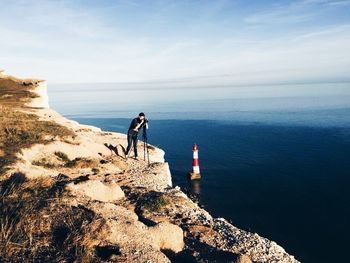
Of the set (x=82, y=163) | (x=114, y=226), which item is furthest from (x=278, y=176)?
(x=114, y=226)

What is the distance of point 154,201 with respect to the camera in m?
14.8

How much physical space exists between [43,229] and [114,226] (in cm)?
193

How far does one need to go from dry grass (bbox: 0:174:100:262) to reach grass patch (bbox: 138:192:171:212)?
12.1 ft

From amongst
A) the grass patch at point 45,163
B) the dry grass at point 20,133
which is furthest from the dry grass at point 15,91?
the grass patch at point 45,163

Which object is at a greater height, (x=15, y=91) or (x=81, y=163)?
(x=15, y=91)

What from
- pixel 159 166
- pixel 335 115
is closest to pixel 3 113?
pixel 159 166

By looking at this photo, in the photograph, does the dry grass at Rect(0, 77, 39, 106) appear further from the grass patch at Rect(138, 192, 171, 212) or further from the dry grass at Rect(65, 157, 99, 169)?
the grass patch at Rect(138, 192, 171, 212)

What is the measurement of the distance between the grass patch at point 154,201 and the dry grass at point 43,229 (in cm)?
368

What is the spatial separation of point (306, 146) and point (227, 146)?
9549 millimetres

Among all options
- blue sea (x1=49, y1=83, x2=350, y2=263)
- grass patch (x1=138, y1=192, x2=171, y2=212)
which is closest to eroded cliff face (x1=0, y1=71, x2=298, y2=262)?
grass patch (x1=138, y1=192, x2=171, y2=212)

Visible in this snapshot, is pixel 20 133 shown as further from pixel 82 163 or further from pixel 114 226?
pixel 114 226

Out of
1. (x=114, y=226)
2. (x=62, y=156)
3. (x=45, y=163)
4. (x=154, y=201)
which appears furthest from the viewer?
(x=62, y=156)

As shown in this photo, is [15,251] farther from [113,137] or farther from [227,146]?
[227,146]

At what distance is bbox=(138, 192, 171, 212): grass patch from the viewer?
568 inches
